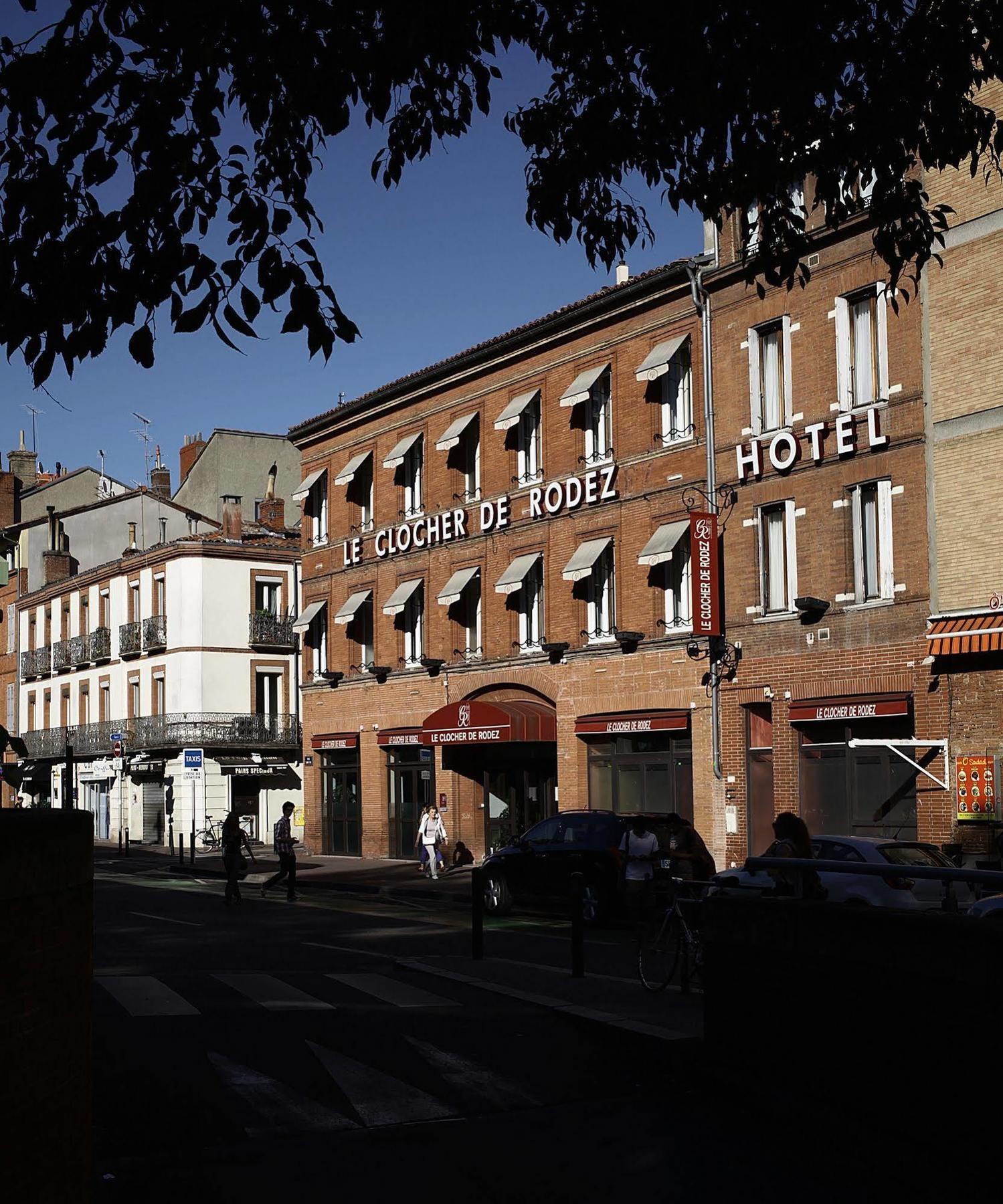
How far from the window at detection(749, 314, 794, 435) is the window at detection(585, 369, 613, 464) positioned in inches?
176

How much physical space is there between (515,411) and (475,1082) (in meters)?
26.4

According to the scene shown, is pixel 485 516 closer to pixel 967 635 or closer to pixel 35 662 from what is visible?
pixel 967 635

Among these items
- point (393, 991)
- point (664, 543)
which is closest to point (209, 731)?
point (664, 543)

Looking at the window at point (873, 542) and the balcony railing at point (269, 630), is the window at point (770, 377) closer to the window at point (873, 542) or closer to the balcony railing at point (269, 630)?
the window at point (873, 542)

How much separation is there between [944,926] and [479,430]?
101 ft

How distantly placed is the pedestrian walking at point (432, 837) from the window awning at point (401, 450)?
931 cm

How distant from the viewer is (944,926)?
309 inches

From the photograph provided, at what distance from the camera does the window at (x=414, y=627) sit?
39.8 m

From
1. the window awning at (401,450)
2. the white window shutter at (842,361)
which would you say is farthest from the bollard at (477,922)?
the window awning at (401,450)

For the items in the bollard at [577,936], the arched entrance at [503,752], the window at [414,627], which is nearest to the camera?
the bollard at [577,936]

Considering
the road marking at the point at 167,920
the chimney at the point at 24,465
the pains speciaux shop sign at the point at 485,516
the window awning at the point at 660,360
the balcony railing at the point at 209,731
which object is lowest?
the road marking at the point at 167,920

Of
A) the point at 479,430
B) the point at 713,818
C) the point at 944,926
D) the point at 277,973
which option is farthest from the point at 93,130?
the point at 479,430

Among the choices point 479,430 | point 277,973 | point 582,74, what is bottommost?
point 277,973

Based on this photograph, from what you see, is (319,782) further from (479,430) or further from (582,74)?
(582,74)
